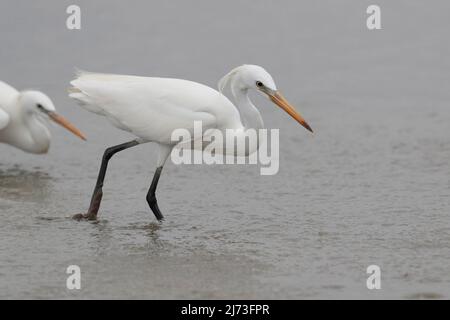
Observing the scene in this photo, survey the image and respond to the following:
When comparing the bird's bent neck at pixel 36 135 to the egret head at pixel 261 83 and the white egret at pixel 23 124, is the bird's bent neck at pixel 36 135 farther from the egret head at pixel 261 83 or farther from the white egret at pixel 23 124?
the egret head at pixel 261 83

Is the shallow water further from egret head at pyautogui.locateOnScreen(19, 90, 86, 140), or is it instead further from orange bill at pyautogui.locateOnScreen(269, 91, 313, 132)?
orange bill at pyautogui.locateOnScreen(269, 91, 313, 132)

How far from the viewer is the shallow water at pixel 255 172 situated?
6.44m

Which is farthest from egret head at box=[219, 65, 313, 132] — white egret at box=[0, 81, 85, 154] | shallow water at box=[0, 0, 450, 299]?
white egret at box=[0, 81, 85, 154]

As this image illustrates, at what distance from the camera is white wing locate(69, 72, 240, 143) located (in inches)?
305

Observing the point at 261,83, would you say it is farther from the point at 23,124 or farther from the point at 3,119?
the point at 23,124

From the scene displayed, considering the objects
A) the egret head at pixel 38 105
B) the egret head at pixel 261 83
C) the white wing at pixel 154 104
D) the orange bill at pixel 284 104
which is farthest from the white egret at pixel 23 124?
the orange bill at pixel 284 104

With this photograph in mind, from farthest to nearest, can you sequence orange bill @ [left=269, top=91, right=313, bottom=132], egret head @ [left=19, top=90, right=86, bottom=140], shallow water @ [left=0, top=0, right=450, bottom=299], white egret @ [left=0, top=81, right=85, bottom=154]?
white egret @ [left=0, top=81, right=85, bottom=154] < egret head @ [left=19, top=90, right=86, bottom=140] < orange bill @ [left=269, top=91, right=313, bottom=132] < shallow water @ [left=0, top=0, right=450, bottom=299]

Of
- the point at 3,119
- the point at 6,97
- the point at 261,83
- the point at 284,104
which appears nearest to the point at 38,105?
the point at 3,119

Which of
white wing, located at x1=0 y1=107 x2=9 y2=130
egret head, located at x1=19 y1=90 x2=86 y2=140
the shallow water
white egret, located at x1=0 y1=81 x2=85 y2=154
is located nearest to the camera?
the shallow water

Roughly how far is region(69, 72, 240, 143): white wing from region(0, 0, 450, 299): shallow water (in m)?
0.74

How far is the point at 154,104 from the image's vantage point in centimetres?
784

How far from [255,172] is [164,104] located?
1745mm

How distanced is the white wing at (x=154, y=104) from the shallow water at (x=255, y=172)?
2.41 ft

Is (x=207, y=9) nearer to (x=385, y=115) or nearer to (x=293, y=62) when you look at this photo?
(x=293, y=62)
